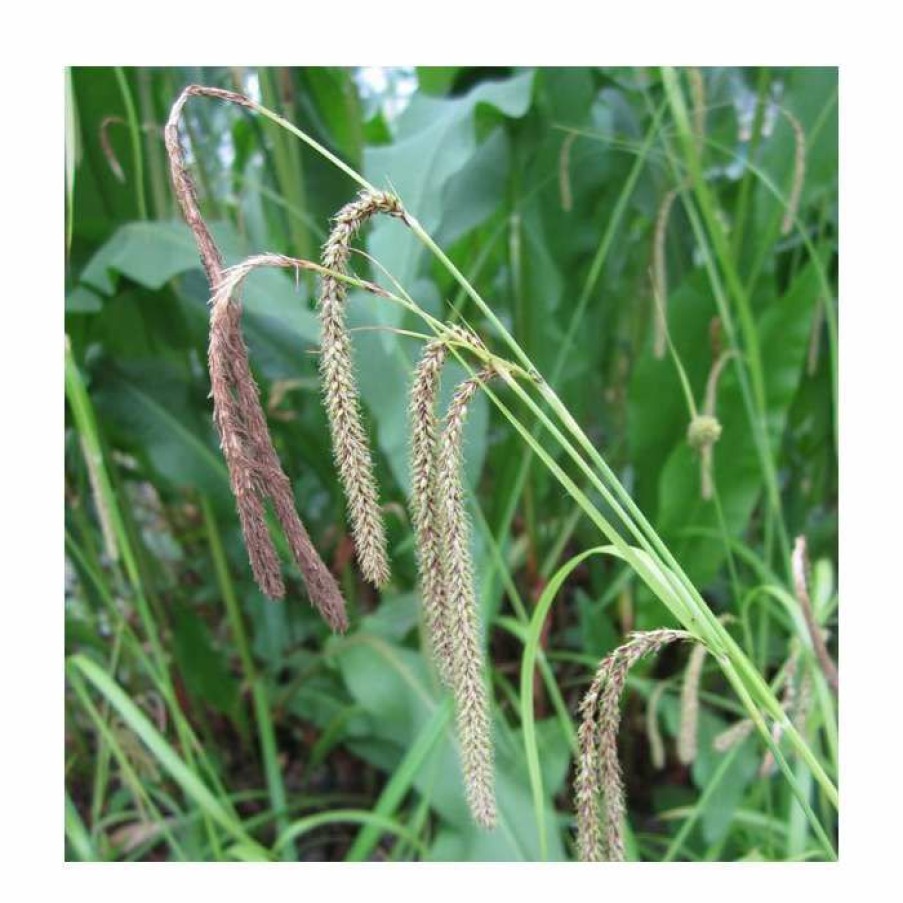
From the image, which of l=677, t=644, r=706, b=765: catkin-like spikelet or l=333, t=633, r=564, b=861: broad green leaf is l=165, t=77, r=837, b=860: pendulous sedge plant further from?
l=333, t=633, r=564, b=861: broad green leaf

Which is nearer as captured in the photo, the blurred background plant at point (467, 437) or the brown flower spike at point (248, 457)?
the brown flower spike at point (248, 457)

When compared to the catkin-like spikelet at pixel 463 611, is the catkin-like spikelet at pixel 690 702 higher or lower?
lower

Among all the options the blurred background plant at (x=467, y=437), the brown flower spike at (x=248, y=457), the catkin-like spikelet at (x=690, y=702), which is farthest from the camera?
the blurred background plant at (x=467, y=437)

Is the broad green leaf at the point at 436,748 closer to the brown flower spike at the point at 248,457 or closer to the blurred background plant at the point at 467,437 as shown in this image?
the blurred background plant at the point at 467,437

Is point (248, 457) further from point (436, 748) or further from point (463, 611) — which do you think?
point (436, 748)

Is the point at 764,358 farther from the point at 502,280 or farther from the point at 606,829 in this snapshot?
the point at 606,829

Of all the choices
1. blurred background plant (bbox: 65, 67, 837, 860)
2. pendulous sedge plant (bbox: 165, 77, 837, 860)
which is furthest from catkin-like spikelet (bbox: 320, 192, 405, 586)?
blurred background plant (bbox: 65, 67, 837, 860)

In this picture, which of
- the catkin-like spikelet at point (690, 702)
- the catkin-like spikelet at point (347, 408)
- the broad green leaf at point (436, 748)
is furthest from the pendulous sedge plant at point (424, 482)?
the broad green leaf at point (436, 748)
